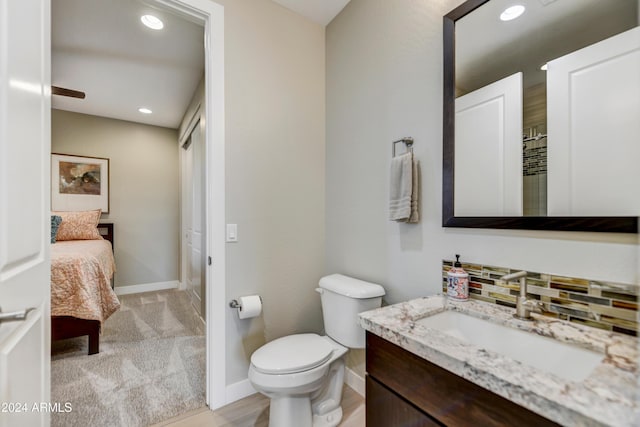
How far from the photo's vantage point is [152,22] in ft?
6.29

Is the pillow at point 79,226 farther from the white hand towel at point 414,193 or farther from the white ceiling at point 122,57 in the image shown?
the white hand towel at point 414,193

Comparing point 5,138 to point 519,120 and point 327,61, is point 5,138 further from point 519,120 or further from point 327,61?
point 327,61

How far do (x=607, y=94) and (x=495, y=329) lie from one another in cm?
82

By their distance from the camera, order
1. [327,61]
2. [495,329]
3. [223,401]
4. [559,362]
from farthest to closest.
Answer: [327,61] → [223,401] → [495,329] → [559,362]

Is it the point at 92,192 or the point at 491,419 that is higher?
the point at 92,192

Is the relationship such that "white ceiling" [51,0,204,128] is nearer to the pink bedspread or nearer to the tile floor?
the pink bedspread

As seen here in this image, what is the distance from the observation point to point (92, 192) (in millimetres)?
3562

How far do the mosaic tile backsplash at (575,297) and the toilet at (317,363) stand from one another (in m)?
0.56

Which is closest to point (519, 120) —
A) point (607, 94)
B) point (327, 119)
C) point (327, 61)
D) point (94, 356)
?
point (607, 94)

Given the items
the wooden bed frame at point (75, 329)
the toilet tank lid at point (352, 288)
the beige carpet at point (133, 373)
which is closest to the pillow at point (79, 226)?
the beige carpet at point (133, 373)

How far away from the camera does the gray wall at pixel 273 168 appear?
5.36ft

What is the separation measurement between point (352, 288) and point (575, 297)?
0.89 metres

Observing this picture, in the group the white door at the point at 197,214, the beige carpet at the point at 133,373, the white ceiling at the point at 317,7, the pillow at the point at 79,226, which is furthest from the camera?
the pillow at the point at 79,226

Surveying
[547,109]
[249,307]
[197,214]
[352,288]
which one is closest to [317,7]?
[547,109]
